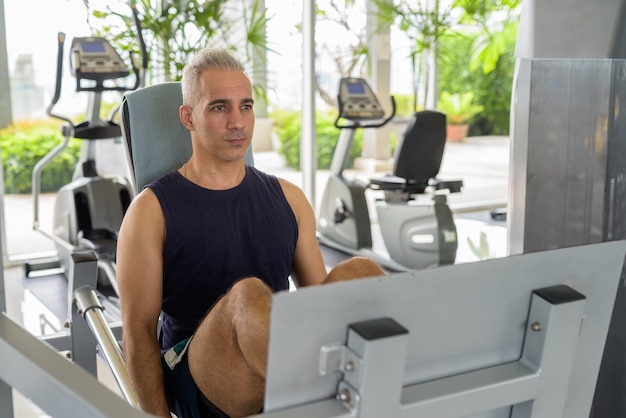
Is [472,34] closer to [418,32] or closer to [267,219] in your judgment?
[418,32]

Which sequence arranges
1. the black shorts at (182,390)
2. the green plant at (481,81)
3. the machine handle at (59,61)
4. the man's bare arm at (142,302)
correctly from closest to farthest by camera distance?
the black shorts at (182,390)
the man's bare arm at (142,302)
the machine handle at (59,61)
the green plant at (481,81)

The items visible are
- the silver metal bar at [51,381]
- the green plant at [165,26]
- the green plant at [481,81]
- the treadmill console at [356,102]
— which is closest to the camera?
the silver metal bar at [51,381]

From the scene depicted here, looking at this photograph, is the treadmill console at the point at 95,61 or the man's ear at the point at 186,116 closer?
the man's ear at the point at 186,116

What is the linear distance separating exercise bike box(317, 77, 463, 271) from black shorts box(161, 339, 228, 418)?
9.14 feet

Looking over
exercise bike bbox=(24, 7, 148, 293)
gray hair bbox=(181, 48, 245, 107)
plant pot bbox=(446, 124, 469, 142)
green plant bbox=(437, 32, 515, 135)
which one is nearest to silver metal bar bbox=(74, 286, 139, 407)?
gray hair bbox=(181, 48, 245, 107)

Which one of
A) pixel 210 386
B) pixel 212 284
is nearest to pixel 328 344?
pixel 210 386

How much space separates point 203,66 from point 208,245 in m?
0.48

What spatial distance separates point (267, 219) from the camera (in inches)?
81.9

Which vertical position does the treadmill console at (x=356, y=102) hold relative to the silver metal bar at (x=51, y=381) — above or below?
above

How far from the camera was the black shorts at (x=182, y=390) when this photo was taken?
1.69 meters

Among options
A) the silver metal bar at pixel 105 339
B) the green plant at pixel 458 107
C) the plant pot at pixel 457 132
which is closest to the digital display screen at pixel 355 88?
the green plant at pixel 458 107

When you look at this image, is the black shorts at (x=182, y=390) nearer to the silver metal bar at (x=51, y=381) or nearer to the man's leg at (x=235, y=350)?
the man's leg at (x=235, y=350)

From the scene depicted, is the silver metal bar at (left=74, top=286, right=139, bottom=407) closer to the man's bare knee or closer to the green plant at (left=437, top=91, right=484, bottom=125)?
the man's bare knee

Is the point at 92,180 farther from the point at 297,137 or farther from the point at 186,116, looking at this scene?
the point at 186,116
